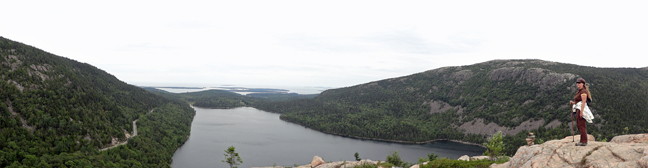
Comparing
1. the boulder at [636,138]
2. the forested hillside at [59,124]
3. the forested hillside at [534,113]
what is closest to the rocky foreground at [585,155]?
the boulder at [636,138]

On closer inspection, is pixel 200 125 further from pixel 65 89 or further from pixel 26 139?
pixel 26 139

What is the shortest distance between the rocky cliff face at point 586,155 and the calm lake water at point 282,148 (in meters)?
97.4

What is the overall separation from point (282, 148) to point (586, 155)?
128m

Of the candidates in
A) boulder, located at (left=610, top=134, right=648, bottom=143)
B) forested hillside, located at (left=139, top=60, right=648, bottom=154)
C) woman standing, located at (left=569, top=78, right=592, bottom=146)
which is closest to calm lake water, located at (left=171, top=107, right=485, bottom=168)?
forested hillside, located at (left=139, top=60, right=648, bottom=154)

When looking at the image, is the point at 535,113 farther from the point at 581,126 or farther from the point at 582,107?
the point at 582,107

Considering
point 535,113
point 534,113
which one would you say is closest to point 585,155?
point 535,113

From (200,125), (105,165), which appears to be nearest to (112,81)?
(200,125)

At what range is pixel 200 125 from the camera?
7495 inches

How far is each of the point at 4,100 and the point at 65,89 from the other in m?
28.6

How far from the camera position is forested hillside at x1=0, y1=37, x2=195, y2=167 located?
74.7 m

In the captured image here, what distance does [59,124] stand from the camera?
88.2 meters

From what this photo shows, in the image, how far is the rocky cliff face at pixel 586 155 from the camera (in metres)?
14.1

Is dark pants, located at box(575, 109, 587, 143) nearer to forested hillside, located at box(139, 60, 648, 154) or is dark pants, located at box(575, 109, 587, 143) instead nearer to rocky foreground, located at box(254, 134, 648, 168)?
rocky foreground, located at box(254, 134, 648, 168)

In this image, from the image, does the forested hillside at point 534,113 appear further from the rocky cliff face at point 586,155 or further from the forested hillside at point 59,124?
the rocky cliff face at point 586,155
